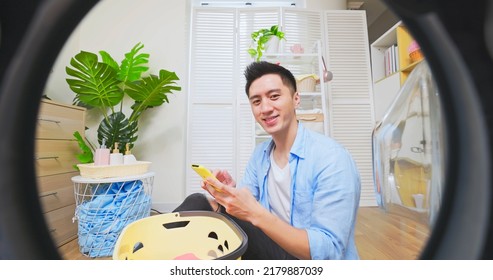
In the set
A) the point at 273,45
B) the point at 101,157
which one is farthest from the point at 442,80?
the point at 273,45

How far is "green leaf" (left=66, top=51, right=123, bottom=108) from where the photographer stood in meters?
1.13

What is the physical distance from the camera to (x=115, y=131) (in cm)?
128

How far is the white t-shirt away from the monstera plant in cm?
88

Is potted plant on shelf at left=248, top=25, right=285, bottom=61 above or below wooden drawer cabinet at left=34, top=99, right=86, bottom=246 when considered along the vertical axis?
above

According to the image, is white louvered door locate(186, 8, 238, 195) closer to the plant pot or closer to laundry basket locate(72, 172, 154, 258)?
the plant pot

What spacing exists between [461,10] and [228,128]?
1693 millimetres

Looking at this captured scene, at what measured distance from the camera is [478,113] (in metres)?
0.14

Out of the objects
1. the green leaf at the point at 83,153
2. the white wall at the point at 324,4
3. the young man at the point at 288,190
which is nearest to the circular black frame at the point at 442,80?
the young man at the point at 288,190

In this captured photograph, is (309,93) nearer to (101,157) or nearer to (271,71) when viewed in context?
(271,71)

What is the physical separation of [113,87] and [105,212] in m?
0.69

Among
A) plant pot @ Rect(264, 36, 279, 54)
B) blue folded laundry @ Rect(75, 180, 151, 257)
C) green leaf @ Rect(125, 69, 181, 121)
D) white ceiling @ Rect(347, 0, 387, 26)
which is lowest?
blue folded laundry @ Rect(75, 180, 151, 257)

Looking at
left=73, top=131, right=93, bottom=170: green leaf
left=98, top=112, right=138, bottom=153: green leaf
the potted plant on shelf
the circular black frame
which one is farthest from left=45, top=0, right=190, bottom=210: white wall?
the circular black frame
